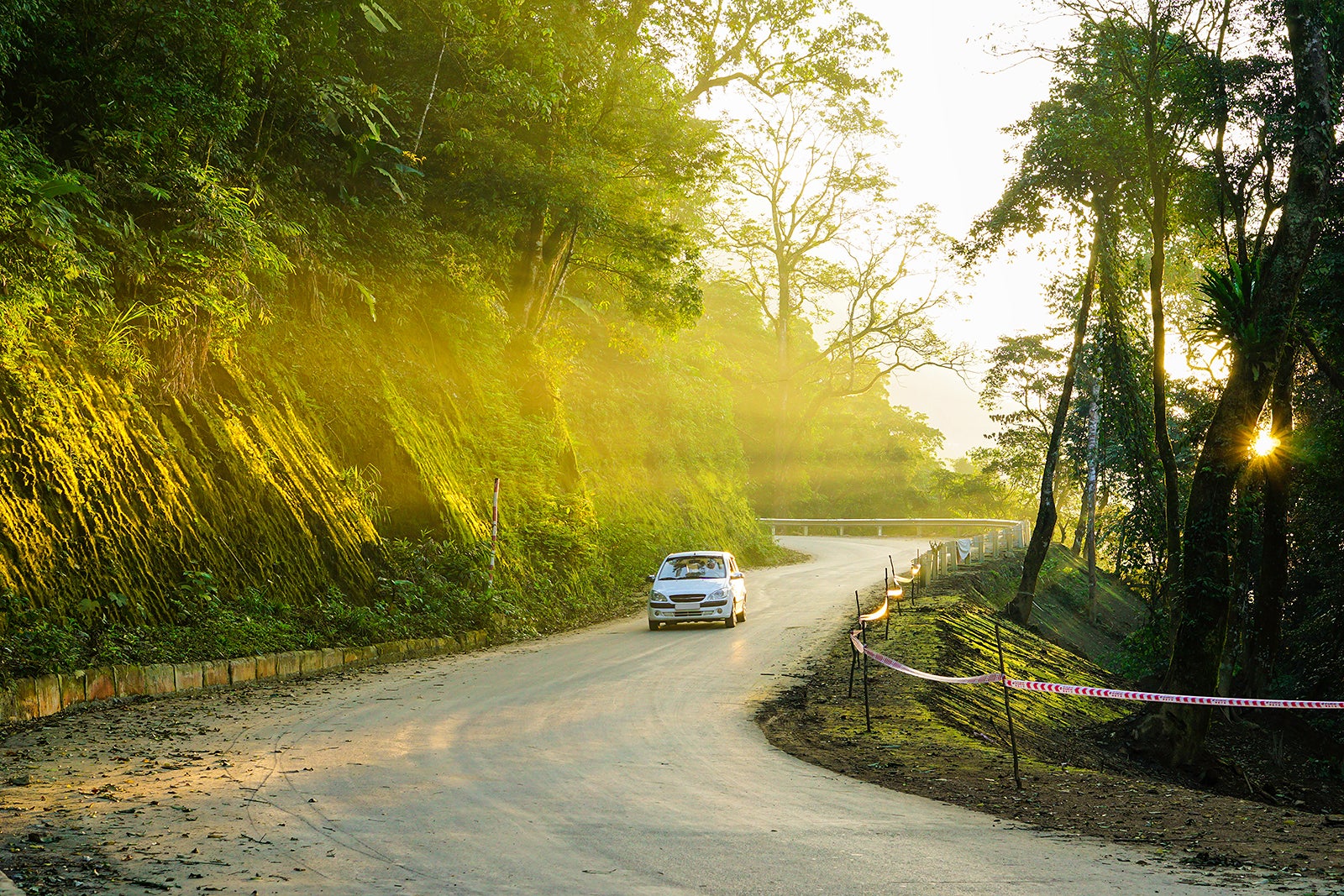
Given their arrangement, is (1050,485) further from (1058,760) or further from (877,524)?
(877,524)

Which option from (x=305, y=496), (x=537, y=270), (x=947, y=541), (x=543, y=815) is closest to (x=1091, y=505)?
(x=947, y=541)

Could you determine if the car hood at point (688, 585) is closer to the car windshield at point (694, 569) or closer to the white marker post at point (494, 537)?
the car windshield at point (694, 569)

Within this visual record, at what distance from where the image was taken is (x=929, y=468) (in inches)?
2884

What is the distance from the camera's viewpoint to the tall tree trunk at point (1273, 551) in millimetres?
17156

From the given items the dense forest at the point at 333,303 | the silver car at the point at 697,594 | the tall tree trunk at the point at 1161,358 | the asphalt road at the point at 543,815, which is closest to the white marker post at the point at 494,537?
the dense forest at the point at 333,303

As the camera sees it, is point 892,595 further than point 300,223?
Yes

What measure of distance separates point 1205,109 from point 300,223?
51.0 feet

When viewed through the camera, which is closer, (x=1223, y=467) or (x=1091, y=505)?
(x=1223, y=467)

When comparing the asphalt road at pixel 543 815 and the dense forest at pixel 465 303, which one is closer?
the asphalt road at pixel 543 815

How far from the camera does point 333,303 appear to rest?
61.4 feet

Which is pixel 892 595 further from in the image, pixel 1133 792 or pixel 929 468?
pixel 929 468

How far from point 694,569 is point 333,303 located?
29.2 feet

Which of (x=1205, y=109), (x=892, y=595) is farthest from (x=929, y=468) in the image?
(x=1205, y=109)

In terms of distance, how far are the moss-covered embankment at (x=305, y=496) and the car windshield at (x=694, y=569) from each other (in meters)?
1.89
